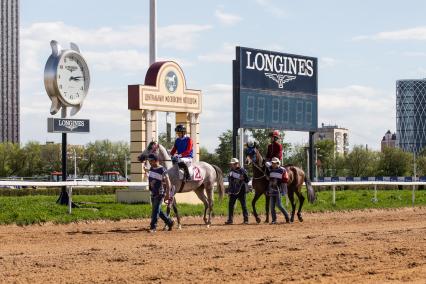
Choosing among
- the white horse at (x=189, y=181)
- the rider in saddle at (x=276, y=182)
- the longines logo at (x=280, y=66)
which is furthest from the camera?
the longines logo at (x=280, y=66)

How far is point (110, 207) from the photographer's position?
25000mm

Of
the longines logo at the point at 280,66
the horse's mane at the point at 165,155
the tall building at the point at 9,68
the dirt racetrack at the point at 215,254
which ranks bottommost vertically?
the dirt racetrack at the point at 215,254

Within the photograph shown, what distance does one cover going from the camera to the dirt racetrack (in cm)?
1116

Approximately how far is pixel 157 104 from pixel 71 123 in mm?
4412

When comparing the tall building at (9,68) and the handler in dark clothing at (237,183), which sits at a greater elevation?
the tall building at (9,68)

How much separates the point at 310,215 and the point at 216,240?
1162cm

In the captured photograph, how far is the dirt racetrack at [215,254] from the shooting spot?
1116cm

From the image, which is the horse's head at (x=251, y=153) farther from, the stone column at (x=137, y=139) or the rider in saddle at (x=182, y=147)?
the stone column at (x=137, y=139)

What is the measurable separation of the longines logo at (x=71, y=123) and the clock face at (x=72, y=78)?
2.30ft

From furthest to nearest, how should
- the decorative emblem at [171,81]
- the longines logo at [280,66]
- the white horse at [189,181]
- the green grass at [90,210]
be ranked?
the longines logo at [280,66] < the decorative emblem at [171,81] < the green grass at [90,210] < the white horse at [189,181]

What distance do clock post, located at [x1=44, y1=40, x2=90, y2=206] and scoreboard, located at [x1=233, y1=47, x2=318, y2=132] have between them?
6.26 m

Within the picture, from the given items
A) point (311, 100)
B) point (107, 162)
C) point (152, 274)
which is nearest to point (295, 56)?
point (311, 100)

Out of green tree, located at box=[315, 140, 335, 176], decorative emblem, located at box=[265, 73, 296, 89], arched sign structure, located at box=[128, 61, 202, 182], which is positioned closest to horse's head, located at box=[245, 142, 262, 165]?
arched sign structure, located at box=[128, 61, 202, 182]

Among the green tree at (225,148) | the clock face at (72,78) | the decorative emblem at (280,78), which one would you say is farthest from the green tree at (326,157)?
the clock face at (72,78)
